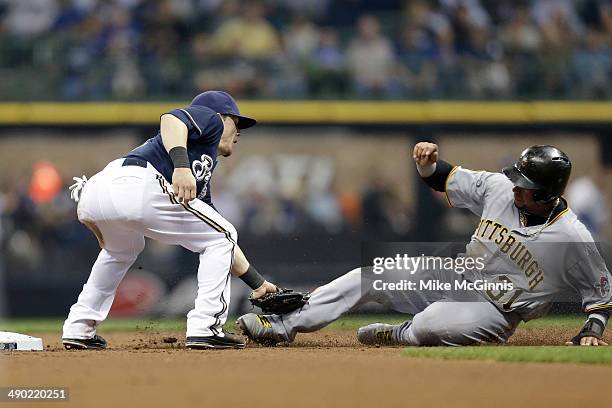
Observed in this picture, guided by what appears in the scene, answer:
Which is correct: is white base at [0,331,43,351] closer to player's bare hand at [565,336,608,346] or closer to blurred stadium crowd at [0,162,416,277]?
player's bare hand at [565,336,608,346]

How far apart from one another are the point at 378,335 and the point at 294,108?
29.9ft

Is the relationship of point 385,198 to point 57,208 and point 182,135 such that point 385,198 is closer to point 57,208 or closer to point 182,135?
point 57,208

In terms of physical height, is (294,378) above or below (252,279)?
below

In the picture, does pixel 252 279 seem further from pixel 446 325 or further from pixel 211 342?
pixel 446 325

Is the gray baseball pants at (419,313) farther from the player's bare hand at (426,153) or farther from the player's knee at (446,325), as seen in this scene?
the player's bare hand at (426,153)

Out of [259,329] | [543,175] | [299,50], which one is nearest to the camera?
[543,175]

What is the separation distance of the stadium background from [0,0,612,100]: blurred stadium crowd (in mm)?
25

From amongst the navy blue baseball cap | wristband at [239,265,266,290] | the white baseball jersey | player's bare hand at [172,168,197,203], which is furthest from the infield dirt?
the navy blue baseball cap

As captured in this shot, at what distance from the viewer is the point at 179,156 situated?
6.27 m

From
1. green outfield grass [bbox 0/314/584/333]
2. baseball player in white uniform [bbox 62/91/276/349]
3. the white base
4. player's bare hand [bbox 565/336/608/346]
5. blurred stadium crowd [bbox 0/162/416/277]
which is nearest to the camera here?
baseball player in white uniform [bbox 62/91/276/349]

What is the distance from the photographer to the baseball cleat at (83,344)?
6.82 metres

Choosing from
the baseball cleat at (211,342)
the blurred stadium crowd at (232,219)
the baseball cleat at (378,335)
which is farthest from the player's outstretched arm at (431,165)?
the blurred stadium crowd at (232,219)

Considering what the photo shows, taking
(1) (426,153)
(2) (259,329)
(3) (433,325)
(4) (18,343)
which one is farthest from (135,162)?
(3) (433,325)

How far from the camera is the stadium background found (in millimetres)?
15172
